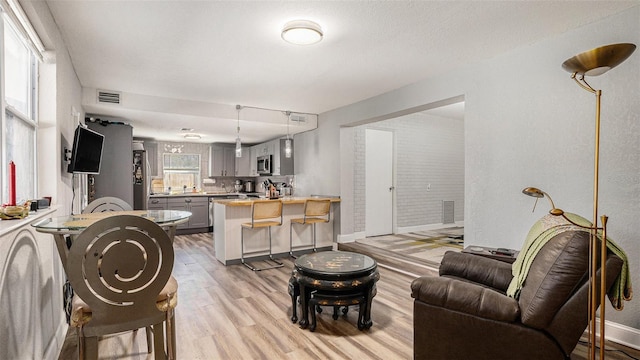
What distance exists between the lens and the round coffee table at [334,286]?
105 inches

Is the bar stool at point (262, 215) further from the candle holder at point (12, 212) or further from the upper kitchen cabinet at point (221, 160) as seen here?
the upper kitchen cabinet at point (221, 160)

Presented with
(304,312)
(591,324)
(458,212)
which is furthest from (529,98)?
(458,212)

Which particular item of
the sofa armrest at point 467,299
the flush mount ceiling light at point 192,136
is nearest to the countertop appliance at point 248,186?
the flush mount ceiling light at point 192,136

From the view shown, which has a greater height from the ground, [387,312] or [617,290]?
[617,290]

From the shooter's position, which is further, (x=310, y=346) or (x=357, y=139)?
(x=357, y=139)

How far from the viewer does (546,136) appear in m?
2.97

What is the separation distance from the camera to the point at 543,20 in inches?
103

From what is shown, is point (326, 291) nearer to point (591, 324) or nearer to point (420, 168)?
point (591, 324)

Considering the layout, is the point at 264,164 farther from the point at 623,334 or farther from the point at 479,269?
the point at 623,334

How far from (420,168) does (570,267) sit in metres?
5.60

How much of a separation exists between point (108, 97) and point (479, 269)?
4.93 m

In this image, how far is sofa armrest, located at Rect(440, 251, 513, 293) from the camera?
239cm

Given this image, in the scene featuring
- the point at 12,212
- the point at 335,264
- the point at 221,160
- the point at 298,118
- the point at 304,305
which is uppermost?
the point at 298,118

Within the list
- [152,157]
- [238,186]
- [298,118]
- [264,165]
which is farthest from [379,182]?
[152,157]
